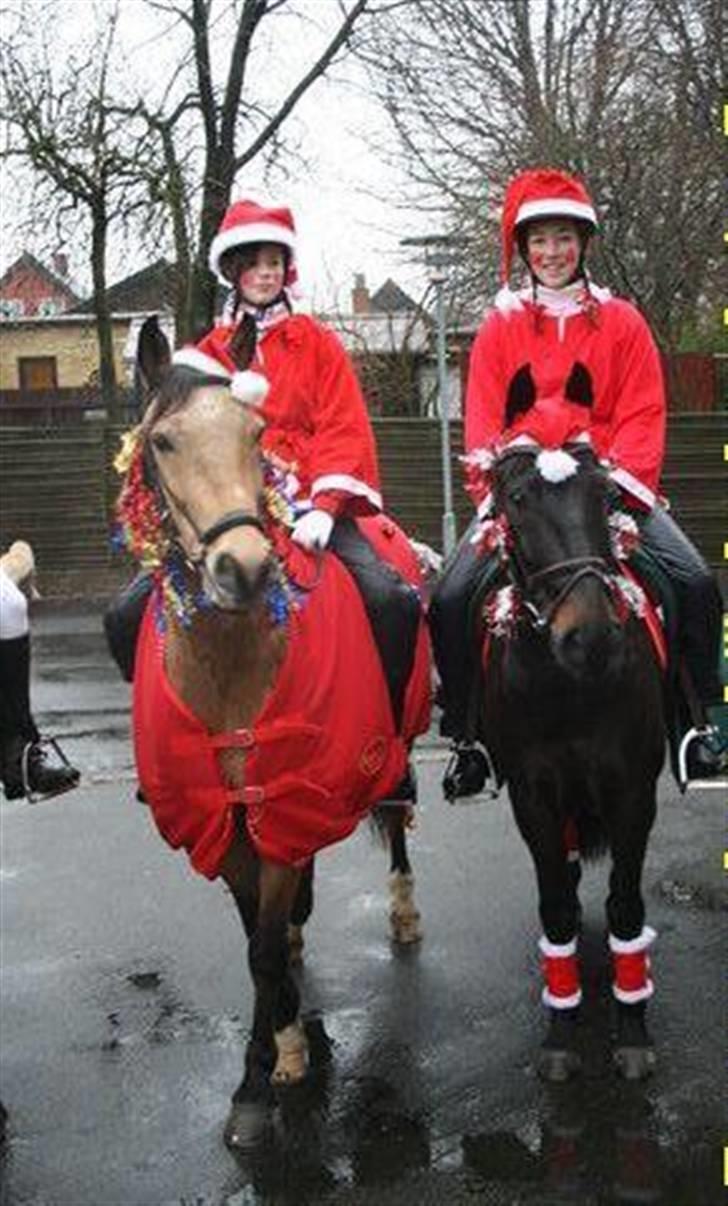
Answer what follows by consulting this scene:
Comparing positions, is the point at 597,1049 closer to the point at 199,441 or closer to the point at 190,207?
the point at 199,441

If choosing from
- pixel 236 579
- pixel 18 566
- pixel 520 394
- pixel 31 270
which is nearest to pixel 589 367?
pixel 520 394

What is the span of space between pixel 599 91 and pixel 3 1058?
1511 centimetres

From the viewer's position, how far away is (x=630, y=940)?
457cm

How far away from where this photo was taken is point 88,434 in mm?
17641

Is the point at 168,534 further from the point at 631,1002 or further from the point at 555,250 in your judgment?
the point at 631,1002

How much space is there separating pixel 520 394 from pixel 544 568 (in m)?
0.81

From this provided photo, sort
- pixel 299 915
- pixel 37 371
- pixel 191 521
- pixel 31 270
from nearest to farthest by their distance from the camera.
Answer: pixel 191 521 → pixel 299 915 → pixel 31 270 → pixel 37 371

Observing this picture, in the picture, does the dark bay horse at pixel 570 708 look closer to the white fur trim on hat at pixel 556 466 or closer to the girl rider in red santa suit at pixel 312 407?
the white fur trim on hat at pixel 556 466

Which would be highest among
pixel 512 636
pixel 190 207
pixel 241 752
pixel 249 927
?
pixel 190 207

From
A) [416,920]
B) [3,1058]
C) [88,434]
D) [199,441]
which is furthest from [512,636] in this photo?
[88,434]

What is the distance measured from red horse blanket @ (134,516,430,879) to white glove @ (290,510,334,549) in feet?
0.48

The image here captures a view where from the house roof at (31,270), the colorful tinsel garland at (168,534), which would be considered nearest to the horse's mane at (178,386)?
the colorful tinsel garland at (168,534)

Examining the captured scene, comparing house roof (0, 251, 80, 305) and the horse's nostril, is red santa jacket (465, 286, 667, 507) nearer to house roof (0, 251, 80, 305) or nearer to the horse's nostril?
the horse's nostril

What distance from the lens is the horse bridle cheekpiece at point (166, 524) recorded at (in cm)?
371
